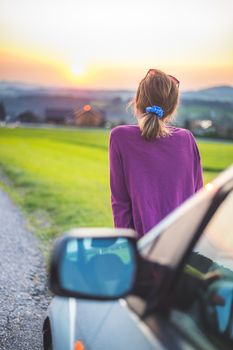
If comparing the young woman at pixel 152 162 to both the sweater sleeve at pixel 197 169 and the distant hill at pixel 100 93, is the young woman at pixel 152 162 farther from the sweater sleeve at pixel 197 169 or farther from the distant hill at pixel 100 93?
the distant hill at pixel 100 93

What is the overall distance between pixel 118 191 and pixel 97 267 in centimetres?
126

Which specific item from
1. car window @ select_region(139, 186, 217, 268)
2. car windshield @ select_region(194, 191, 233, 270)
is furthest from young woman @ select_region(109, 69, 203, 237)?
car window @ select_region(139, 186, 217, 268)

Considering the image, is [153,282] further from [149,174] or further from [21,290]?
[21,290]

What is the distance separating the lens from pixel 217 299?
187 cm

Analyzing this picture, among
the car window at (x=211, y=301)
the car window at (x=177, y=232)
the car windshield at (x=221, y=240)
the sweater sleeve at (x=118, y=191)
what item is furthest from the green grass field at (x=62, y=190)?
the car window at (x=177, y=232)

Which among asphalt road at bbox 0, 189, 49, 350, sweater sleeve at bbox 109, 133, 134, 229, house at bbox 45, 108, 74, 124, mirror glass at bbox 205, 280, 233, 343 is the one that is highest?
mirror glass at bbox 205, 280, 233, 343

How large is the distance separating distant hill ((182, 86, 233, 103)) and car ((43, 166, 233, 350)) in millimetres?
26771

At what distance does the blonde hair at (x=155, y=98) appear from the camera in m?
3.04

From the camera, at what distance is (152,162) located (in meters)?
3.01

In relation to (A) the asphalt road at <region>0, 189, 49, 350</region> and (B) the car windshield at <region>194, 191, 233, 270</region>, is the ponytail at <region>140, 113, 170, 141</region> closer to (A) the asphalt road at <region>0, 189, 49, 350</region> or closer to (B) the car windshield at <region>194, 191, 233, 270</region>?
(B) the car windshield at <region>194, 191, 233, 270</region>

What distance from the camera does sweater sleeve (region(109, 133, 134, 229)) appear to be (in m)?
3.09

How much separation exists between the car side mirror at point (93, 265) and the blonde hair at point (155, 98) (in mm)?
1236

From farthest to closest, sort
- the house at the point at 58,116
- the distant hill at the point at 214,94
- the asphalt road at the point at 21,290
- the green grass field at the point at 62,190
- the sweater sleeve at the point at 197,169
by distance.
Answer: the house at the point at 58,116 < the distant hill at the point at 214,94 < the green grass field at the point at 62,190 < the asphalt road at the point at 21,290 < the sweater sleeve at the point at 197,169

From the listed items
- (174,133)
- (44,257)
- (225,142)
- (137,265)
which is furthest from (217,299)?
(225,142)
